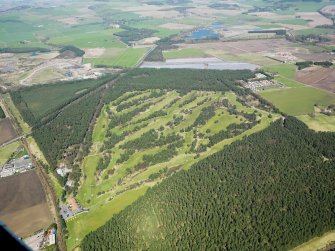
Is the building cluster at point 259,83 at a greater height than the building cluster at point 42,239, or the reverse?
the building cluster at point 259,83

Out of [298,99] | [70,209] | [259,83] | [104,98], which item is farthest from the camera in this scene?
[259,83]

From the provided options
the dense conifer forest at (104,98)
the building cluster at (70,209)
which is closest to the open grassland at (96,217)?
the building cluster at (70,209)

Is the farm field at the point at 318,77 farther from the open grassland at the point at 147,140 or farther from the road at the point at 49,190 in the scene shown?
the road at the point at 49,190

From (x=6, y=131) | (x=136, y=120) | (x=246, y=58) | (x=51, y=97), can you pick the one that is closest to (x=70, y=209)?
(x=136, y=120)

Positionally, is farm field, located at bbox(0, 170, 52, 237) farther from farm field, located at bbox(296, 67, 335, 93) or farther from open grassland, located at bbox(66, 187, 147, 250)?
farm field, located at bbox(296, 67, 335, 93)

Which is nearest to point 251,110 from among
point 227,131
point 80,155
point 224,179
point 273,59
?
point 227,131

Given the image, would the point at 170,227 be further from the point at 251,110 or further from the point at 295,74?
the point at 295,74

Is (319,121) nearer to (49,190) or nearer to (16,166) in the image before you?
(49,190)

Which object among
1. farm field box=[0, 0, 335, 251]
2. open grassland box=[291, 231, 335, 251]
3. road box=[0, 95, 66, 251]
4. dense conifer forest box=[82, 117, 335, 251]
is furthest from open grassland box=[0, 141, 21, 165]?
open grassland box=[291, 231, 335, 251]
